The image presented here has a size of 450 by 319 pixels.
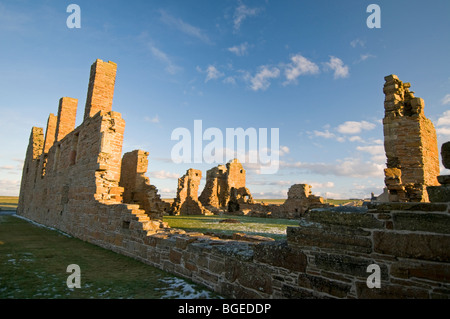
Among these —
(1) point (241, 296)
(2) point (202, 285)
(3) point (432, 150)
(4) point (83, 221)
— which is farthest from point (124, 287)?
(3) point (432, 150)

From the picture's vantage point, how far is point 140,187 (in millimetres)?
13523

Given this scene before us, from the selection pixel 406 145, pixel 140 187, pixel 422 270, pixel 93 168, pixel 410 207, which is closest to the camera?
pixel 422 270

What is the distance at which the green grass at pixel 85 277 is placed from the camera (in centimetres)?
365

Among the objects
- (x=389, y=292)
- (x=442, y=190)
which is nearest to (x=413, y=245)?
(x=389, y=292)

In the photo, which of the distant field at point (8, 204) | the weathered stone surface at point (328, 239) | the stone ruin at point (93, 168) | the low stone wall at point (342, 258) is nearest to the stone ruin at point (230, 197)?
the stone ruin at point (93, 168)

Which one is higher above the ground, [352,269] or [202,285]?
[352,269]

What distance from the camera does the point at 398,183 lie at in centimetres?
955

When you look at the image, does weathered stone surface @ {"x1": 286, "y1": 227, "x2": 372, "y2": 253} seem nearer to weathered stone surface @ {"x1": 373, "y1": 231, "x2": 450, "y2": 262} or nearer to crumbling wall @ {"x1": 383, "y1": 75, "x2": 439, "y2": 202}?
weathered stone surface @ {"x1": 373, "y1": 231, "x2": 450, "y2": 262}

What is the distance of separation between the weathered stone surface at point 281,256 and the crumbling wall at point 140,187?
416 inches

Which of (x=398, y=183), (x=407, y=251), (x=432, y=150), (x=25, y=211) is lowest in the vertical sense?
(x=25, y=211)

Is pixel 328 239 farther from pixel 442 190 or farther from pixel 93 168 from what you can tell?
pixel 93 168

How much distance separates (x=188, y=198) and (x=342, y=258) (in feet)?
77.7
